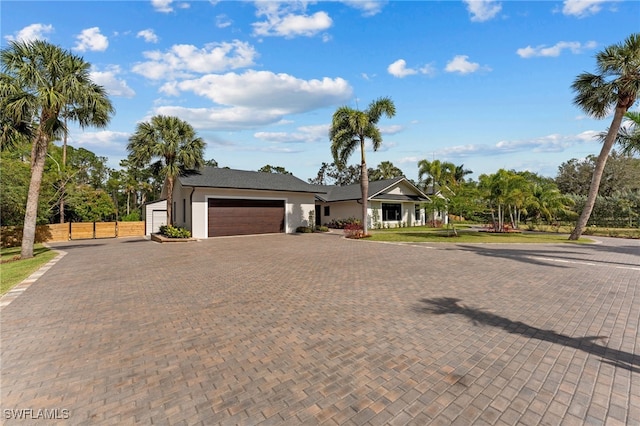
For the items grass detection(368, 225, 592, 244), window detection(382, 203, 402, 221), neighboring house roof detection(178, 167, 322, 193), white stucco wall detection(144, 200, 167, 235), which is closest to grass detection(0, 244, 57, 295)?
neighboring house roof detection(178, 167, 322, 193)

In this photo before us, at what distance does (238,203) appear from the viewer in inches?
839

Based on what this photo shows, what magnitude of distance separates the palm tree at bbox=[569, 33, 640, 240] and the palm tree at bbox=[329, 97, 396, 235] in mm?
10365

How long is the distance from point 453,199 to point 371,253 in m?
9.45

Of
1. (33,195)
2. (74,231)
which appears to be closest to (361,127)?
(33,195)

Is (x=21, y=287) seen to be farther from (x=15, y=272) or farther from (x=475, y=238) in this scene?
(x=475, y=238)

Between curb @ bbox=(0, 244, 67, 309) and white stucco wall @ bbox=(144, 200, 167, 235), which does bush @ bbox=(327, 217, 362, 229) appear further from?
curb @ bbox=(0, 244, 67, 309)

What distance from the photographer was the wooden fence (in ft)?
61.1

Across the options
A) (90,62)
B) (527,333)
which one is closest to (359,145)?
(90,62)

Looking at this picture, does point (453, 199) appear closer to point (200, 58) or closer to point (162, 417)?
point (200, 58)

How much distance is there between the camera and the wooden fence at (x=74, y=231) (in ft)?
61.1

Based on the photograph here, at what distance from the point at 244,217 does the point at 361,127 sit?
34.3ft

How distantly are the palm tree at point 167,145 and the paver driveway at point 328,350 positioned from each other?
12.6 meters

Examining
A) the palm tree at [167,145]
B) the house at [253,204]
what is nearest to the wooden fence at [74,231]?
the house at [253,204]

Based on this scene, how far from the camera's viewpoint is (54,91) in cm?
1179
